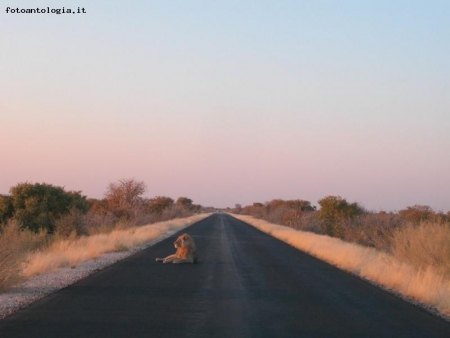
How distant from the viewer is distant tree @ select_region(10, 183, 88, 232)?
38.9m

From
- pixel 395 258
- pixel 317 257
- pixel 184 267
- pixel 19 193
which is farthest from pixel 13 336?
pixel 19 193

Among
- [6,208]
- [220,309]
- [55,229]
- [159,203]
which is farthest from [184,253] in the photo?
[159,203]

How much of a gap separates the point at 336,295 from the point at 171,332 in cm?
681

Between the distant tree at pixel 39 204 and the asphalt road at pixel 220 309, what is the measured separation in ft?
61.0

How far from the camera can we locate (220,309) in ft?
Result: 43.9

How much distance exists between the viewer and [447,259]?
2067 cm

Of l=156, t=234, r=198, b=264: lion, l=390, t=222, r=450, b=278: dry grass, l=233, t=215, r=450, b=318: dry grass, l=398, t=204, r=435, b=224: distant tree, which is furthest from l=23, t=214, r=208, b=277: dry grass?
l=398, t=204, r=435, b=224: distant tree

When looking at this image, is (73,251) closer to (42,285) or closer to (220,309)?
(42,285)

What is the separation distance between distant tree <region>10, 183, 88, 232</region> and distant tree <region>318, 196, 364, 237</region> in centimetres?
2749

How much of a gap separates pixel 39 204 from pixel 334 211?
32793 millimetres

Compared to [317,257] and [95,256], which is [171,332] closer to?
[95,256]

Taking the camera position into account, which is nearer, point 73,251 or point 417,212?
point 73,251

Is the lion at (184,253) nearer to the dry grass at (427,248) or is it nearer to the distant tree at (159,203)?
the dry grass at (427,248)

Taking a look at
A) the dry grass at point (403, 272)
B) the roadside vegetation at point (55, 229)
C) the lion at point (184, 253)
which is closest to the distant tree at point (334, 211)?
the roadside vegetation at point (55, 229)
